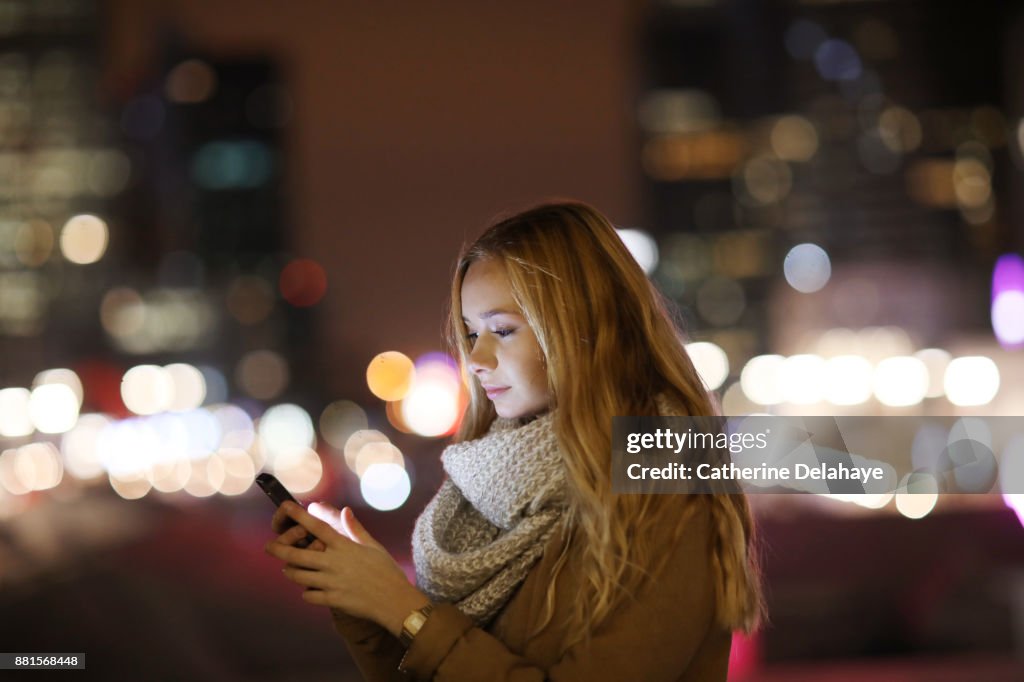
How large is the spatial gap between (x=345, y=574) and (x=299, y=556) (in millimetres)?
101

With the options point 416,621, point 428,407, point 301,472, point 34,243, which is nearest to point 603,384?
point 416,621

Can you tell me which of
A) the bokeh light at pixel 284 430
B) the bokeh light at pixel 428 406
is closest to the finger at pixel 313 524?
the bokeh light at pixel 428 406

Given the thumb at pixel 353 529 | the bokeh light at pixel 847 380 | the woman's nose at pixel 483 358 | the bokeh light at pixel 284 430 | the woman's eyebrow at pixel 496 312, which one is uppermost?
the woman's eyebrow at pixel 496 312

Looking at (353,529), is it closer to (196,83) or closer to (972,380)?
(972,380)

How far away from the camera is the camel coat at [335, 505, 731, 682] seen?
188cm

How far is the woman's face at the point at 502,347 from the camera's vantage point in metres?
2.13

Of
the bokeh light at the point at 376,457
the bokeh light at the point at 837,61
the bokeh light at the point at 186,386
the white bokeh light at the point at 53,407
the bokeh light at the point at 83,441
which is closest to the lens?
the bokeh light at the point at 376,457

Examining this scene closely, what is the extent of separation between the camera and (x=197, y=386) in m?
87.4

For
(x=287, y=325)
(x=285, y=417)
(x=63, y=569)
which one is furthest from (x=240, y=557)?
(x=287, y=325)

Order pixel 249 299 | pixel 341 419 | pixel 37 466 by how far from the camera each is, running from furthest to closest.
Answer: pixel 249 299 < pixel 341 419 < pixel 37 466

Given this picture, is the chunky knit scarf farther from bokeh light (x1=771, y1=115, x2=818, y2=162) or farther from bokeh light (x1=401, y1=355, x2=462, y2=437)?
bokeh light (x1=771, y1=115, x2=818, y2=162)

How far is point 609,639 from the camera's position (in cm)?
189

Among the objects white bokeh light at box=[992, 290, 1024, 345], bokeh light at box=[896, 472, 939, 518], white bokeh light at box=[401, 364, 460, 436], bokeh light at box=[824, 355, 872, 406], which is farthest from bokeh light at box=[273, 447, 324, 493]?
bokeh light at box=[824, 355, 872, 406]

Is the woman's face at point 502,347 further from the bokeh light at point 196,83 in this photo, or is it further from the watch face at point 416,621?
the bokeh light at point 196,83
